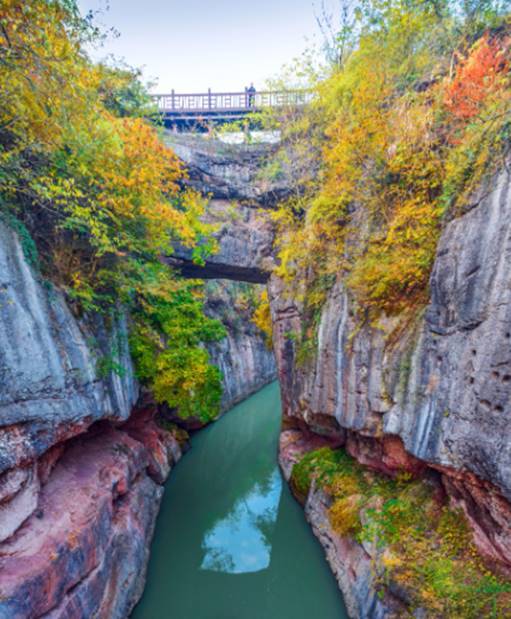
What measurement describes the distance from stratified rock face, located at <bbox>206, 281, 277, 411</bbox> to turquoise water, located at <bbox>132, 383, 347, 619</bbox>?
487 cm

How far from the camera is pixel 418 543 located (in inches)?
188

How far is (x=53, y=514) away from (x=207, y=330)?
5839 millimetres

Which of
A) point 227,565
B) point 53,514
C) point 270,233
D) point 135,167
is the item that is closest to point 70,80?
point 135,167

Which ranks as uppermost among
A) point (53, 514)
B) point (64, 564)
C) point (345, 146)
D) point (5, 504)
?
point (345, 146)

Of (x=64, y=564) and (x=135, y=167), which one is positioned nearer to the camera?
(x=64, y=564)

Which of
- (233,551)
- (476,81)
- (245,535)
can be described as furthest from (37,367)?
(476,81)

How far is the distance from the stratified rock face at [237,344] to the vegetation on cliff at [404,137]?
8.89m

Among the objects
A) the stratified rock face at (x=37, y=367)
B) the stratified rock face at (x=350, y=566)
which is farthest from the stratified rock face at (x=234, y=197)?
the stratified rock face at (x=350, y=566)

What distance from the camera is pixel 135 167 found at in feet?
21.3

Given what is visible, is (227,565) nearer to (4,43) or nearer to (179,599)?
(179,599)

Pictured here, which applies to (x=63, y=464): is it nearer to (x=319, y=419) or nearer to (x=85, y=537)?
(x=85, y=537)

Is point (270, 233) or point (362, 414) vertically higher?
point (270, 233)

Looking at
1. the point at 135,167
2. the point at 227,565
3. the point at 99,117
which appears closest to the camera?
the point at 99,117

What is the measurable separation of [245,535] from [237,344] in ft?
34.3
